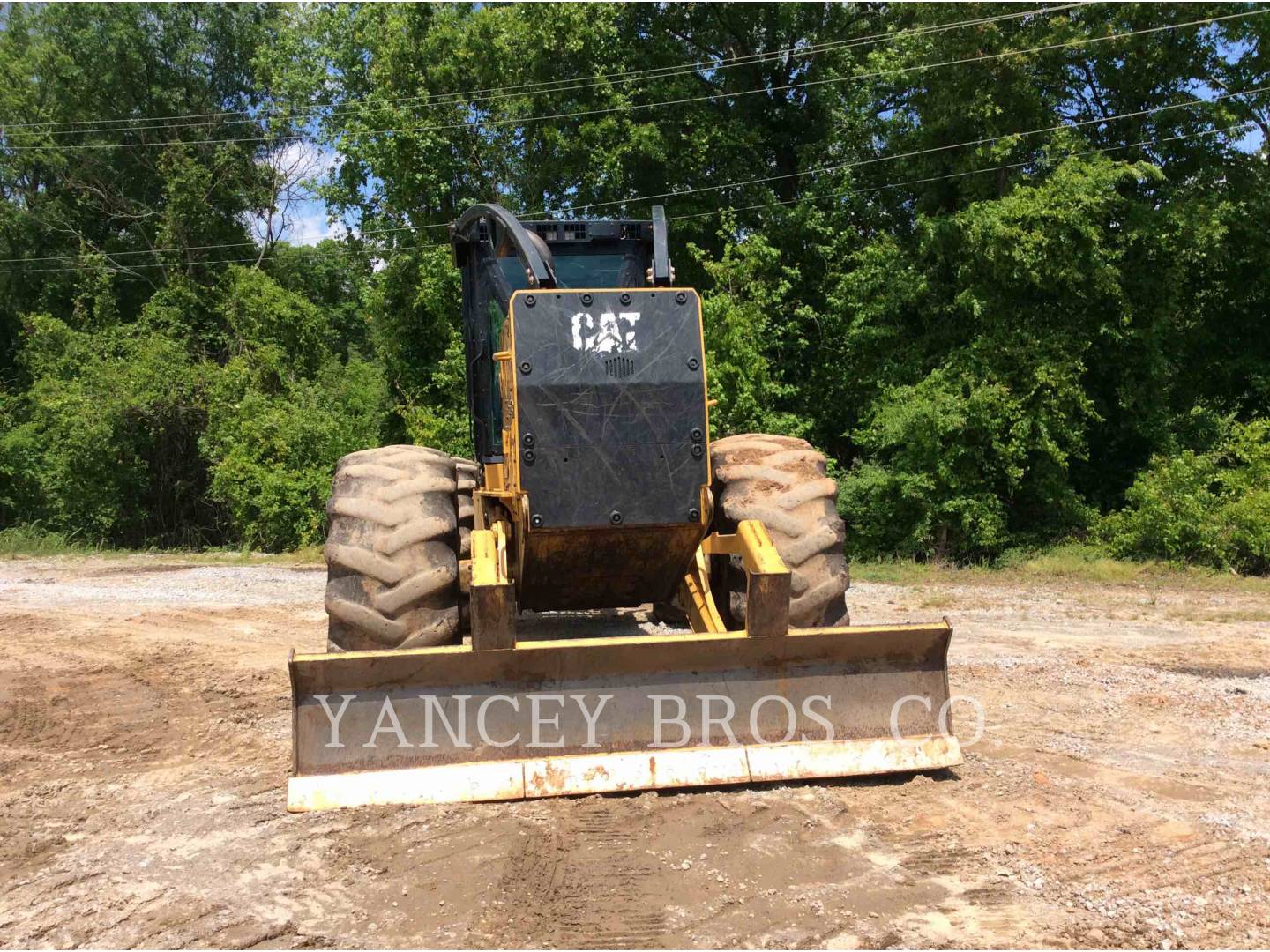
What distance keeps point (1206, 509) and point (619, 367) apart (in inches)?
463

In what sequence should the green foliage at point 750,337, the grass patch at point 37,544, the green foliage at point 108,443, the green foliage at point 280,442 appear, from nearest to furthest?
the green foliage at point 750,337, the green foliage at point 280,442, the grass patch at point 37,544, the green foliage at point 108,443

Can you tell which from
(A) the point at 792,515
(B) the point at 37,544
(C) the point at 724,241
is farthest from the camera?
(B) the point at 37,544

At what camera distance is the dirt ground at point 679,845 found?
381 cm

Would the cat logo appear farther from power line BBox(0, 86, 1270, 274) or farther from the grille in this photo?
power line BBox(0, 86, 1270, 274)

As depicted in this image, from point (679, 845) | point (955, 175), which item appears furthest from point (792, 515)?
point (955, 175)

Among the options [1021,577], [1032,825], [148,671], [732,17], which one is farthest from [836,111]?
[1032,825]

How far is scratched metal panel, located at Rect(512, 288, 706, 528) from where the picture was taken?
530 cm

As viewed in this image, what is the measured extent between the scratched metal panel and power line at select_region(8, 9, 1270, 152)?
12914mm

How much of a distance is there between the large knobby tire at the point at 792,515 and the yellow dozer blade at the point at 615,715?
524 mm

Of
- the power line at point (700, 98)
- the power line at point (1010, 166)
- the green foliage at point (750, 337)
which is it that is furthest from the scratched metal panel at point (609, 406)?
the power line at point (700, 98)

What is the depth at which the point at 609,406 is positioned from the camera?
17.4 ft

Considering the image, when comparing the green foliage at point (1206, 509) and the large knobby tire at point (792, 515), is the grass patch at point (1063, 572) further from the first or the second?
the large knobby tire at point (792, 515)

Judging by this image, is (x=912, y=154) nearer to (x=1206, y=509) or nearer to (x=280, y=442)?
(x=1206, y=509)

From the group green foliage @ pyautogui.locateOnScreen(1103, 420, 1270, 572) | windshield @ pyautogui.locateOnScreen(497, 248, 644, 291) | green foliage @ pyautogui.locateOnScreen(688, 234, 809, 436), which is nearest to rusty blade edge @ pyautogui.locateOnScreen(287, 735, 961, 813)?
windshield @ pyautogui.locateOnScreen(497, 248, 644, 291)
